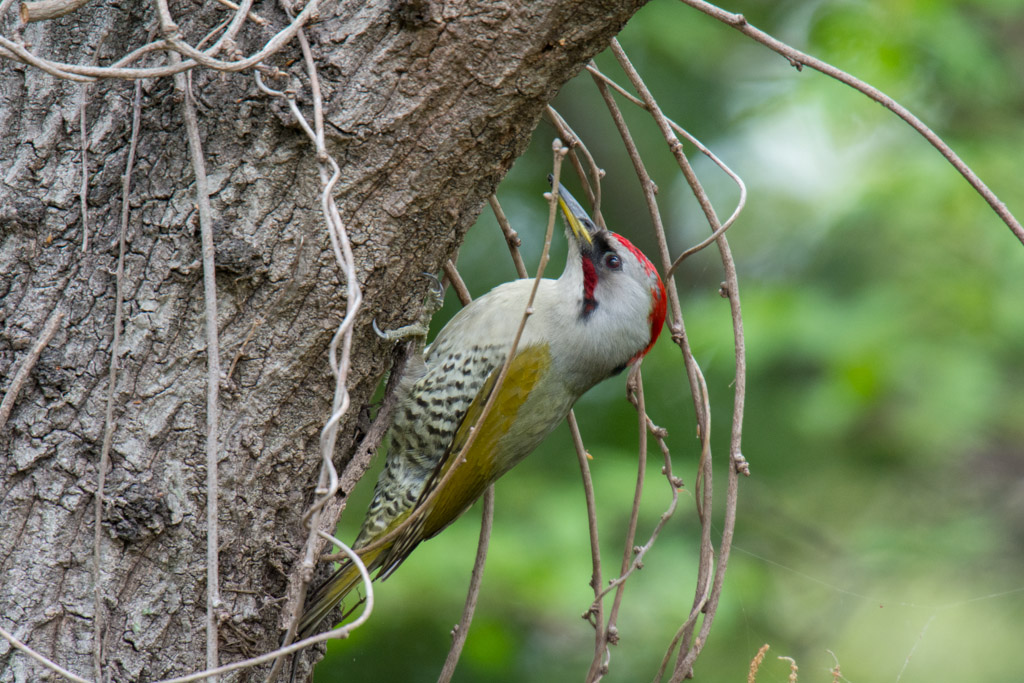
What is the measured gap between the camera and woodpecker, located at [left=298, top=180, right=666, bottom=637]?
254cm

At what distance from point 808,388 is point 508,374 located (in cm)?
249

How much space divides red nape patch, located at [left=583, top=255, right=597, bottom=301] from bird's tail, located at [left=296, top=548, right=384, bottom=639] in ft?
3.36

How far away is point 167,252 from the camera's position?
1.62m

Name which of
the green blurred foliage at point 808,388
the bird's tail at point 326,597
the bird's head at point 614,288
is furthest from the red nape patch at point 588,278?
the green blurred foliage at point 808,388

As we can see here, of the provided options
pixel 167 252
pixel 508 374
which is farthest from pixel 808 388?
pixel 167 252

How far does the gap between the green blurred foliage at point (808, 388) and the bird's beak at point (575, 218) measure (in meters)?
1.53

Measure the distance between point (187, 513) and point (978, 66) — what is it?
172 inches

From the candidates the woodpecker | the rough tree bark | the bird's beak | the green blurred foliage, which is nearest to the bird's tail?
the woodpecker

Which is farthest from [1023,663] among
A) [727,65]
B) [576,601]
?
[727,65]

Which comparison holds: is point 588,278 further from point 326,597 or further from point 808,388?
point 808,388

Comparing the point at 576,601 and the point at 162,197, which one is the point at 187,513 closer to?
the point at 162,197

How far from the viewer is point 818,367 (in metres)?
4.66

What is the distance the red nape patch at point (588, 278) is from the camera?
2.75 metres

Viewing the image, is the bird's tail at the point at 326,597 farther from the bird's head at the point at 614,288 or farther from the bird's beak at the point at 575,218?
the bird's beak at the point at 575,218
